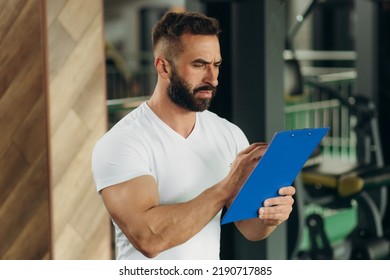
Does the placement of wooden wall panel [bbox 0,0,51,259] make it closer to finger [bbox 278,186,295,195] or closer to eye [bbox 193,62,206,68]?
eye [bbox 193,62,206,68]

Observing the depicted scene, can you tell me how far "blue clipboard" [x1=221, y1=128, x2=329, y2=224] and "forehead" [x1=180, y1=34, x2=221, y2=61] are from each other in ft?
1.01

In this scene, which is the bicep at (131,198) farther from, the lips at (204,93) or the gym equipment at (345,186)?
the gym equipment at (345,186)

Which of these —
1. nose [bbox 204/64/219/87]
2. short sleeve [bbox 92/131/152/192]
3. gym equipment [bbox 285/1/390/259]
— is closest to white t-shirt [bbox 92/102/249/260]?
short sleeve [bbox 92/131/152/192]

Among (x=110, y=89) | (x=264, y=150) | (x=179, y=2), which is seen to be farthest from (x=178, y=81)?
(x=179, y=2)

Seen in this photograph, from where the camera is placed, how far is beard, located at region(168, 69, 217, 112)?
6.53 ft

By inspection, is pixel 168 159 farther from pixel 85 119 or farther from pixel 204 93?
pixel 85 119

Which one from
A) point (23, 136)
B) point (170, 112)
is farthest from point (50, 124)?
point (170, 112)

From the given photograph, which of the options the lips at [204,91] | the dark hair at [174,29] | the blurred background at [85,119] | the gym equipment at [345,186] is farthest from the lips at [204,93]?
the gym equipment at [345,186]

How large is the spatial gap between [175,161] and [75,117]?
585 mm

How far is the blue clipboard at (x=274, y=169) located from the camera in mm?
1844

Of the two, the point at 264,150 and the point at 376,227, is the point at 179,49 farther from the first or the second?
the point at 376,227

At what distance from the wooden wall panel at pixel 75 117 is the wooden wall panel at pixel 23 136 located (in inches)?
1.4

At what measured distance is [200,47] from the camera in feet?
6.49

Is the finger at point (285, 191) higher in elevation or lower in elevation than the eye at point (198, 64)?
lower
